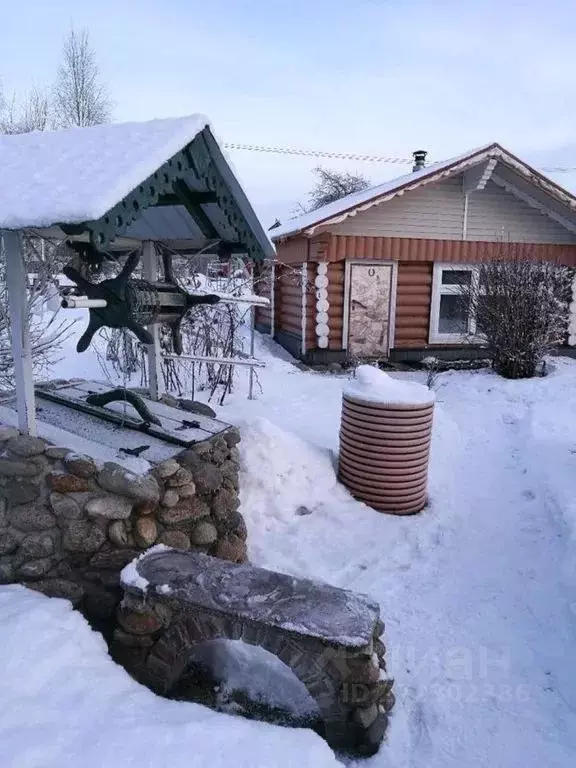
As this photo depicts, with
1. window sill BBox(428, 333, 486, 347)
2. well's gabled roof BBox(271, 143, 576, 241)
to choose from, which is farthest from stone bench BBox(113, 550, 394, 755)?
window sill BBox(428, 333, 486, 347)

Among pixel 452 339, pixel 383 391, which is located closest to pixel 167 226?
pixel 383 391

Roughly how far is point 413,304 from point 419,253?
102 centimetres

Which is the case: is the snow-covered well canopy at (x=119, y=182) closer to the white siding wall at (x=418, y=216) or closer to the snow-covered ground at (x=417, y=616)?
the snow-covered ground at (x=417, y=616)

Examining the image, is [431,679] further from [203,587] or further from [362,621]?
[203,587]

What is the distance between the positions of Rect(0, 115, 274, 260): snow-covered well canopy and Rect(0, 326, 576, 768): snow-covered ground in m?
1.93

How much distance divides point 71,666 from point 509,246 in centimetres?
1133

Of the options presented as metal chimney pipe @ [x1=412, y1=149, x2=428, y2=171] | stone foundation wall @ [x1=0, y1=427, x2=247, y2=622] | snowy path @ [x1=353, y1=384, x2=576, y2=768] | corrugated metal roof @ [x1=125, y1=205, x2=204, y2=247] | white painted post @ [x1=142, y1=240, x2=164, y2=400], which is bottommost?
snowy path @ [x1=353, y1=384, x2=576, y2=768]

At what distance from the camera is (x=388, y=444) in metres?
5.04

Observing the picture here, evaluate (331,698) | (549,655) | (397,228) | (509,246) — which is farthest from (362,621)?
(509,246)

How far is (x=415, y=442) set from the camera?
5.07m

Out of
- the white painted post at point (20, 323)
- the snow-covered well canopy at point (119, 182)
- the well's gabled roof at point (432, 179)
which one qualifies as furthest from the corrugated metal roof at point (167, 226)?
the well's gabled roof at point (432, 179)

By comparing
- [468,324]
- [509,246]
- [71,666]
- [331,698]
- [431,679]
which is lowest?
[431,679]

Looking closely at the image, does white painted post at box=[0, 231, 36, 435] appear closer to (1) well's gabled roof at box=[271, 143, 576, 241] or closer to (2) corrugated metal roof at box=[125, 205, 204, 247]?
(2) corrugated metal roof at box=[125, 205, 204, 247]

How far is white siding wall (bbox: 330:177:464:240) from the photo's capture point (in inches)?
434
